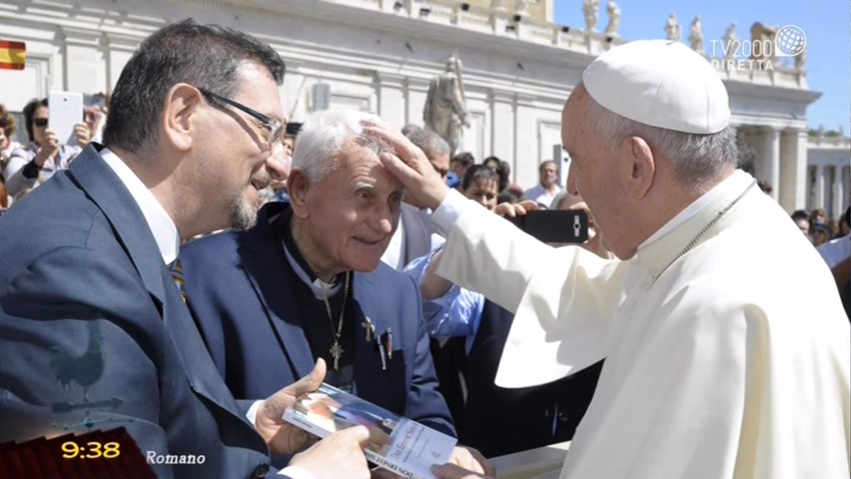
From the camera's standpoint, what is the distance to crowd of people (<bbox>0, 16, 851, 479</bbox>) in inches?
62.6

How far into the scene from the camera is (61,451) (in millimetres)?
1568

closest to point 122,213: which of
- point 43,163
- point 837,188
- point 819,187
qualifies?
point 43,163

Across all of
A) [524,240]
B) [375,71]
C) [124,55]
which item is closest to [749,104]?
[375,71]

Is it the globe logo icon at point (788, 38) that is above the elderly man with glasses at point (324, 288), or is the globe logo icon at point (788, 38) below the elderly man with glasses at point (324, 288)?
above

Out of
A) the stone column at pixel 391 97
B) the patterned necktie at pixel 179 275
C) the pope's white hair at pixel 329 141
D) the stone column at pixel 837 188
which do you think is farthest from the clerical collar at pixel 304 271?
the stone column at pixel 837 188

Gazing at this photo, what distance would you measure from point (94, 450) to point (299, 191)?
147cm

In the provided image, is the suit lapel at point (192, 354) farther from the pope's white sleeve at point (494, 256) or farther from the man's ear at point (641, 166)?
the pope's white sleeve at point (494, 256)

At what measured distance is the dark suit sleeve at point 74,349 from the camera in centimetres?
145

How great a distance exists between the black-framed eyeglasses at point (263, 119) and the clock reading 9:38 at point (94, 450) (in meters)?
0.80

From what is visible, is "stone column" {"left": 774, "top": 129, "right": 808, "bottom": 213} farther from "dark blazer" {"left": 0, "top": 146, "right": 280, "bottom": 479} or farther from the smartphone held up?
"dark blazer" {"left": 0, "top": 146, "right": 280, "bottom": 479}

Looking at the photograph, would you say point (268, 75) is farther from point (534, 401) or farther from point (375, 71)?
point (375, 71)

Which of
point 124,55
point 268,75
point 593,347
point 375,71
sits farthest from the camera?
point 375,71

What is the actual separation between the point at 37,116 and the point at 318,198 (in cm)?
574

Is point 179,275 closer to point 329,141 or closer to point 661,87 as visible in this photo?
point 329,141
